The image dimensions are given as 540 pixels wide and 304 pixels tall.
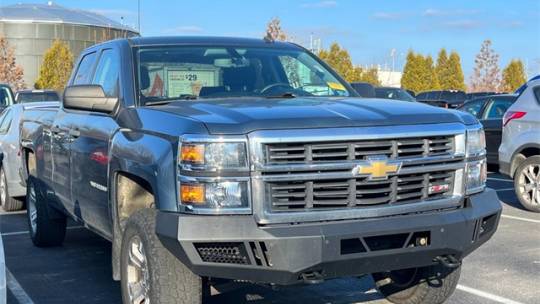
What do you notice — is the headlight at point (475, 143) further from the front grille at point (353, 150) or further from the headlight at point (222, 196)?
the headlight at point (222, 196)

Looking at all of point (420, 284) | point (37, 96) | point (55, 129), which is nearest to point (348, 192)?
point (420, 284)

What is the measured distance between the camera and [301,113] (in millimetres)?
4145

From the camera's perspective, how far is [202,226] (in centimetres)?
383

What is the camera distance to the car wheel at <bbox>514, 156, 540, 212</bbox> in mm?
9750

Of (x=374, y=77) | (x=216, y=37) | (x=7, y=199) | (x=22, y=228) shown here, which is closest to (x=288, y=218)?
(x=216, y=37)

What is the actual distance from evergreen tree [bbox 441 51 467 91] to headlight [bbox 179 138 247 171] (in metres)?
46.7

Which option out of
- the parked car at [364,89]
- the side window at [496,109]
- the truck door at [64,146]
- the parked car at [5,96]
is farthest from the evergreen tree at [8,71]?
the parked car at [364,89]

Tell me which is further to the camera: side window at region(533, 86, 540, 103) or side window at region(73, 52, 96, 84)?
side window at region(533, 86, 540, 103)

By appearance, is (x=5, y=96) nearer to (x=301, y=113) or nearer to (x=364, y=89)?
(x=364, y=89)

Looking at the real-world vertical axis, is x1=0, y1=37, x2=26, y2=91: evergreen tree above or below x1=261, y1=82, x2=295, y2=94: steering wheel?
below

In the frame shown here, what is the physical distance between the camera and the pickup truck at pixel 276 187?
3.87 m

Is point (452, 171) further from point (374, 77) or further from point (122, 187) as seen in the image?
point (374, 77)

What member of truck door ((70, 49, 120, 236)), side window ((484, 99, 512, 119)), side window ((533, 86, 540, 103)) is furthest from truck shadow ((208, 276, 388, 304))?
side window ((484, 99, 512, 119))

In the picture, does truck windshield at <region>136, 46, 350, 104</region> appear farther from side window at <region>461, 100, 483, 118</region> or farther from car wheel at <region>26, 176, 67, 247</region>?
side window at <region>461, 100, 483, 118</region>
